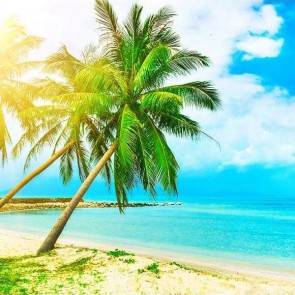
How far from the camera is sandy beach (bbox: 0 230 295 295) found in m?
8.81

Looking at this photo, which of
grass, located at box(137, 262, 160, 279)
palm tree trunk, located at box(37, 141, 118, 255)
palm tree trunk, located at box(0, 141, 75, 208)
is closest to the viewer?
grass, located at box(137, 262, 160, 279)

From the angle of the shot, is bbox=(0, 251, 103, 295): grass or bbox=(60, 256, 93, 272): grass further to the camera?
bbox=(60, 256, 93, 272): grass

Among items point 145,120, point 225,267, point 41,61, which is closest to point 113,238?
point 225,267

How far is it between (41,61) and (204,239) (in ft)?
51.4

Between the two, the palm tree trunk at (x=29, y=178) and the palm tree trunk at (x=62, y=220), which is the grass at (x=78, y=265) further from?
the palm tree trunk at (x=29, y=178)

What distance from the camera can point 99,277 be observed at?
9.75 metres

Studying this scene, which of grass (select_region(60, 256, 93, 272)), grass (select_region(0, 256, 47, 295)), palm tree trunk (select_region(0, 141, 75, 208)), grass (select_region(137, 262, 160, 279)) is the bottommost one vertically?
grass (select_region(0, 256, 47, 295))

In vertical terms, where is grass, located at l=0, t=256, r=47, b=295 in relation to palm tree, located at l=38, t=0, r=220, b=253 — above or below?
below

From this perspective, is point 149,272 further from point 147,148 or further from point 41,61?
A: point 41,61

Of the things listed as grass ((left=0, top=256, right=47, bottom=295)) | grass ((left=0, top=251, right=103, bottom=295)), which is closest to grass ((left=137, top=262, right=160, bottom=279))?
grass ((left=0, top=251, right=103, bottom=295))

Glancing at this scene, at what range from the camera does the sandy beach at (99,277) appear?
881 cm

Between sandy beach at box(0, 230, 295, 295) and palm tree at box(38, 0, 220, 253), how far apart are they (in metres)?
1.33

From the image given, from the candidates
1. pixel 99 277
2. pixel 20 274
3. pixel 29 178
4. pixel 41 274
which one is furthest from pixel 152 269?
pixel 29 178

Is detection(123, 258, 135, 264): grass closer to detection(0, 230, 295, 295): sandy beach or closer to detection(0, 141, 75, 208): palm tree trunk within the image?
detection(0, 230, 295, 295): sandy beach
